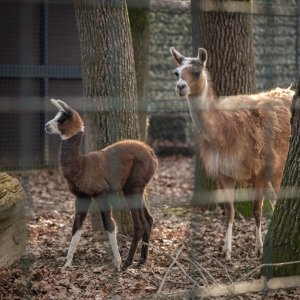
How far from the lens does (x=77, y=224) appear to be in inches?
231

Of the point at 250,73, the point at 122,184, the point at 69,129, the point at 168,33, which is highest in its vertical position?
the point at 168,33

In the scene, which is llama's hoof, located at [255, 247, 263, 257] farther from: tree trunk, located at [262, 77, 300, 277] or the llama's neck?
the llama's neck

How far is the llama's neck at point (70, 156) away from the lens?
5.68m

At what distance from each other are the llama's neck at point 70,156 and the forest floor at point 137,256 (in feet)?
1.36

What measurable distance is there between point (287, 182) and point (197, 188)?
3431 mm

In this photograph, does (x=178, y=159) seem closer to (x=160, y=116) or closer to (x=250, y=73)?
(x=160, y=116)

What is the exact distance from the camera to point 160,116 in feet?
49.1

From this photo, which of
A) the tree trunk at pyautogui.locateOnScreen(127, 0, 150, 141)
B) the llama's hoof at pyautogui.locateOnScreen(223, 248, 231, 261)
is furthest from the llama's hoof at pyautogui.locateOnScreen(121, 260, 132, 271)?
the tree trunk at pyautogui.locateOnScreen(127, 0, 150, 141)

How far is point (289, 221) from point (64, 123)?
6.11ft

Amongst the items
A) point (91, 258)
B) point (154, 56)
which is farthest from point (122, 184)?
point (154, 56)

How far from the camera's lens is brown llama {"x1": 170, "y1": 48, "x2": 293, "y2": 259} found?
22.0 ft

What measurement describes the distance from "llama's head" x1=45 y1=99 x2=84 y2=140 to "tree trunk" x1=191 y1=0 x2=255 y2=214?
266 centimetres

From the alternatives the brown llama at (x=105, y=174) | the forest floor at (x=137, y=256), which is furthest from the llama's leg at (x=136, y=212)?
the forest floor at (x=137, y=256)

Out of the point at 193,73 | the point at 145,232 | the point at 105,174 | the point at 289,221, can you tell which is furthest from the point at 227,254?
the point at 193,73
